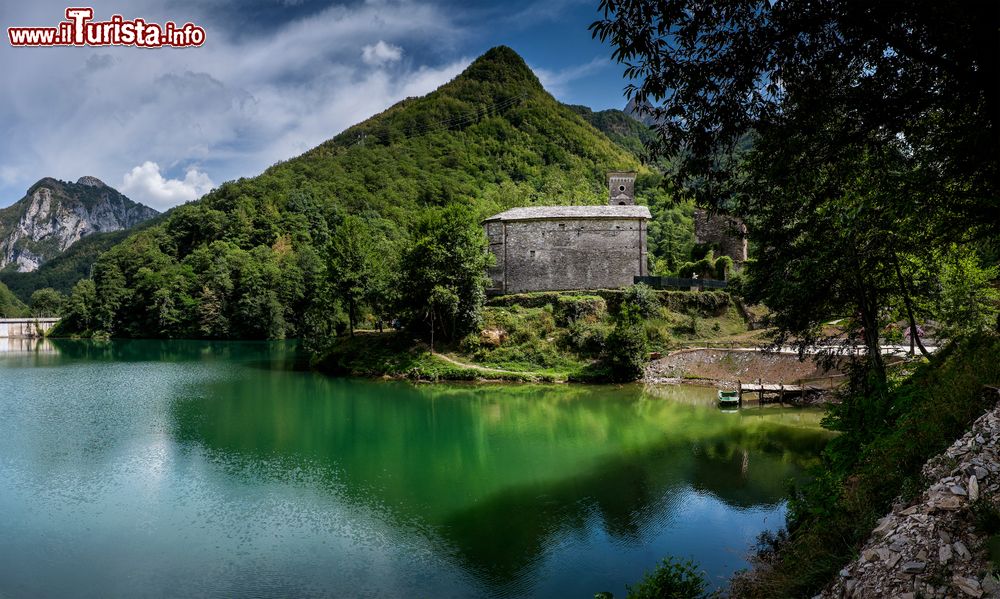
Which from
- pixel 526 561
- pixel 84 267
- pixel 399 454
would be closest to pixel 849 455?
pixel 526 561

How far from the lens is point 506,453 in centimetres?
1888

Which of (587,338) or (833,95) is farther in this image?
(587,338)

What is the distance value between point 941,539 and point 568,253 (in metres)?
36.4

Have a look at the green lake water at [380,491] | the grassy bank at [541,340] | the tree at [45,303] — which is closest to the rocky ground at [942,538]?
the green lake water at [380,491]

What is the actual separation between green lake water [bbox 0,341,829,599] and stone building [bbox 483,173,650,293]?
13.9 m

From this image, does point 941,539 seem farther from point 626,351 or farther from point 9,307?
point 9,307

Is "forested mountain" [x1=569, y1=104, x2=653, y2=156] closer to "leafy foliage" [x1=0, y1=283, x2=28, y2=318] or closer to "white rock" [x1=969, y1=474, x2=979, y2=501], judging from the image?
"leafy foliage" [x1=0, y1=283, x2=28, y2=318]

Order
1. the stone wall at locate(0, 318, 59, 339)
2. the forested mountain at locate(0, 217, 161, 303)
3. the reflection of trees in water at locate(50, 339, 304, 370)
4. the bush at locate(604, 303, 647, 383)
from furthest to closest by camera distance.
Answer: the forested mountain at locate(0, 217, 161, 303), the stone wall at locate(0, 318, 59, 339), the reflection of trees in water at locate(50, 339, 304, 370), the bush at locate(604, 303, 647, 383)

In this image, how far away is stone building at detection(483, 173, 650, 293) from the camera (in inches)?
1607

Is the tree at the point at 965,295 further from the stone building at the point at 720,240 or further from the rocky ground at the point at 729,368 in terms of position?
the stone building at the point at 720,240

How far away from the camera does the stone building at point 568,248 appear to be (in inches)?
1607

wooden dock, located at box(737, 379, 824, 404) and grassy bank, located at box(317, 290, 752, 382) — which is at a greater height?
grassy bank, located at box(317, 290, 752, 382)

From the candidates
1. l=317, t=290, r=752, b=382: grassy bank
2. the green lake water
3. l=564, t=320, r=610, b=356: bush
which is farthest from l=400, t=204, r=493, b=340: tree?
the green lake water

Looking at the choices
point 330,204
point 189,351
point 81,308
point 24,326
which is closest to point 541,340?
point 189,351
